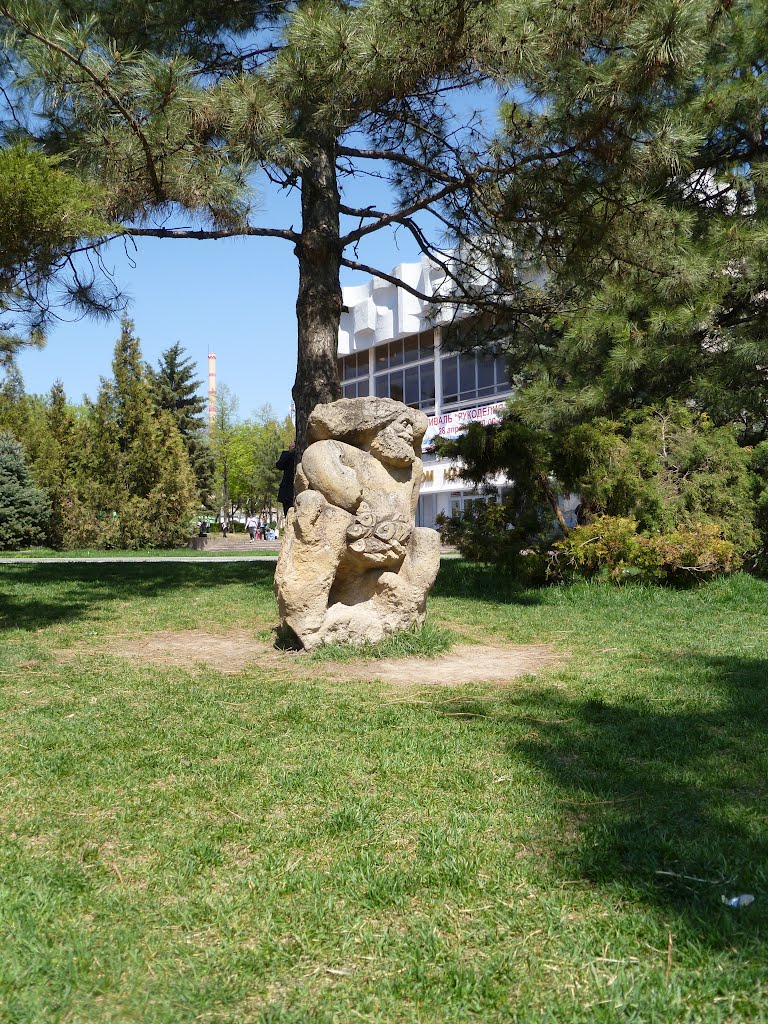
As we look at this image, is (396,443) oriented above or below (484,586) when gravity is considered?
above

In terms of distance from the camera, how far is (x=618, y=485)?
10250mm

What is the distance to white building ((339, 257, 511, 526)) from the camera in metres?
29.9

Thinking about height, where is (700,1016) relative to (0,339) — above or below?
below

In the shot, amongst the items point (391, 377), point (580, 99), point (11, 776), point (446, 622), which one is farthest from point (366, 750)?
point (391, 377)

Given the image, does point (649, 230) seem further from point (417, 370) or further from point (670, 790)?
point (417, 370)

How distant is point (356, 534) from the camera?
6266 mm

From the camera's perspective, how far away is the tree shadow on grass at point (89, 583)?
8.75 m

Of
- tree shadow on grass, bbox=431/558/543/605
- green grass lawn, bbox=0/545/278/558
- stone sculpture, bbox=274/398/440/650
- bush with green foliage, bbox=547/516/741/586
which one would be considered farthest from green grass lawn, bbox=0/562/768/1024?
green grass lawn, bbox=0/545/278/558

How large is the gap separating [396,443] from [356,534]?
0.85 m

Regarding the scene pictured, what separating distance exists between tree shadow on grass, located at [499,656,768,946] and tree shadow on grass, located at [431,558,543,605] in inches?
179

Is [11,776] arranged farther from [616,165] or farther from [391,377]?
[391,377]

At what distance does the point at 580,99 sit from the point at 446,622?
5.25m

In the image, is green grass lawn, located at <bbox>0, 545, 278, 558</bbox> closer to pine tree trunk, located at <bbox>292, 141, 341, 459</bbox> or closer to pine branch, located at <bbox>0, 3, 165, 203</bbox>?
pine tree trunk, located at <bbox>292, 141, 341, 459</bbox>

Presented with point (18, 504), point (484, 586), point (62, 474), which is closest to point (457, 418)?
point (62, 474)
